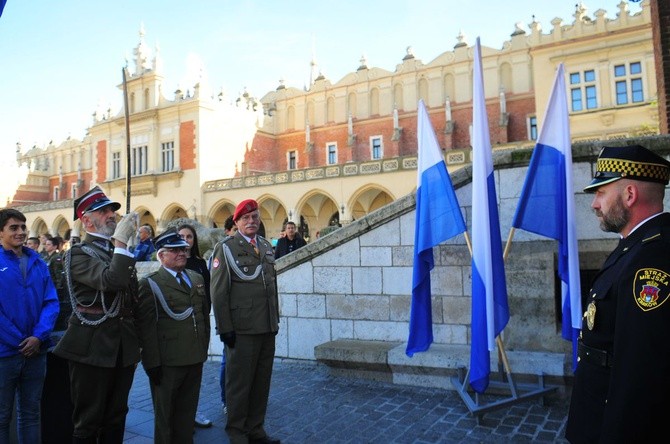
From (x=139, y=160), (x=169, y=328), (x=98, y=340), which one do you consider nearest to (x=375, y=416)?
Result: (x=169, y=328)

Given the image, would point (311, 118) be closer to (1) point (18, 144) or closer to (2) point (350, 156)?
(2) point (350, 156)

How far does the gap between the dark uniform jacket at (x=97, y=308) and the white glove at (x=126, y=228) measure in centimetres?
12

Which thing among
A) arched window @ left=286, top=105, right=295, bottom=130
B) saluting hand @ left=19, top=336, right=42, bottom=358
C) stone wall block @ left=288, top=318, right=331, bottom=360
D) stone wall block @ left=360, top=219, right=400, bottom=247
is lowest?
stone wall block @ left=288, top=318, right=331, bottom=360

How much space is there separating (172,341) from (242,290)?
832 mm

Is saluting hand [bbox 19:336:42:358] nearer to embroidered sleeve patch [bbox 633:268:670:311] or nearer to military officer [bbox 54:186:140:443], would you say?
military officer [bbox 54:186:140:443]

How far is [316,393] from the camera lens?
213 inches

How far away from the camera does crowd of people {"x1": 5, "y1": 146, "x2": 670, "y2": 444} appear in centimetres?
193

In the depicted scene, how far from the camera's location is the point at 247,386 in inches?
160

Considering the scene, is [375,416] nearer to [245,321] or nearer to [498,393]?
[498,393]

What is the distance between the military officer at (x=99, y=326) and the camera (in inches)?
126

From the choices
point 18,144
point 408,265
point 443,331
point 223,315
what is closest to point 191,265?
point 223,315

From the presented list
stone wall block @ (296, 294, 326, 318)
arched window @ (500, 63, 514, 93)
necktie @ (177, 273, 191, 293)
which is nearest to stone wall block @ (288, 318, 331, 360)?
stone wall block @ (296, 294, 326, 318)

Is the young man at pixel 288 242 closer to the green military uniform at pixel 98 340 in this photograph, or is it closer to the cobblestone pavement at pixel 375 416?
the cobblestone pavement at pixel 375 416

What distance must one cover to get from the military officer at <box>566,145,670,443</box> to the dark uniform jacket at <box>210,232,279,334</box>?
2.68 m
